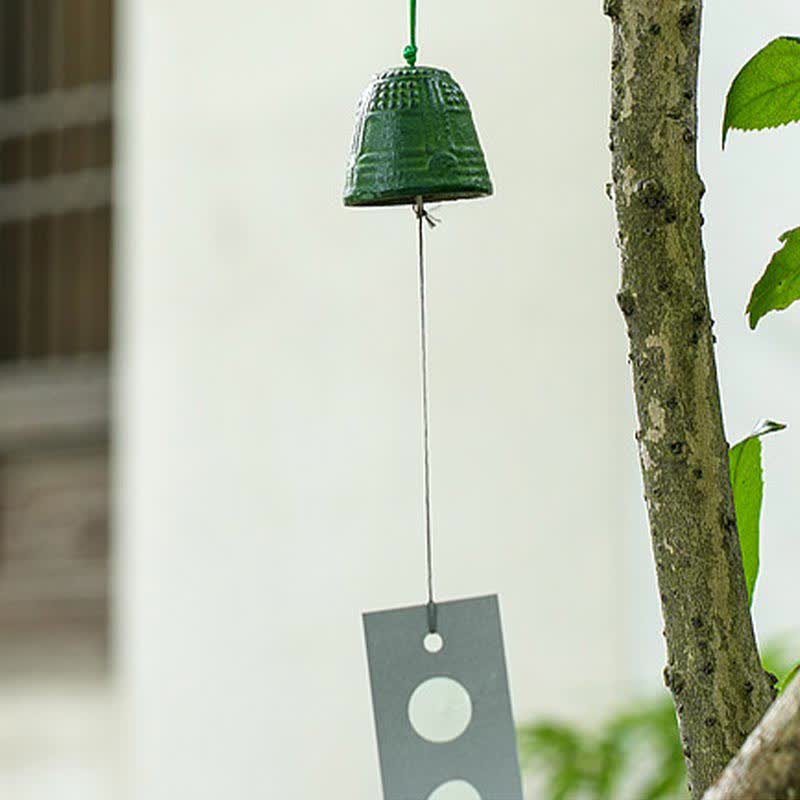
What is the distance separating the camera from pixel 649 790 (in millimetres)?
2107

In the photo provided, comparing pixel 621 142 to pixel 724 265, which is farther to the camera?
pixel 724 265

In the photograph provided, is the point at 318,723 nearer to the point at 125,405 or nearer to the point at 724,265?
the point at 125,405

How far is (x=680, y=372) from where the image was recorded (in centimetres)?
59

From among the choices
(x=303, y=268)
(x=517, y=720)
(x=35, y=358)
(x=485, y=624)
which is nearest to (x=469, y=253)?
(x=303, y=268)

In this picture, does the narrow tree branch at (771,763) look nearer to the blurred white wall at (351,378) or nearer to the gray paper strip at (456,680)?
the gray paper strip at (456,680)

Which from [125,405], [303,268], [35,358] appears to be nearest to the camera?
[303,268]

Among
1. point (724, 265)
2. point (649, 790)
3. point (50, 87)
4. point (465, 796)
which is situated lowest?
point (649, 790)

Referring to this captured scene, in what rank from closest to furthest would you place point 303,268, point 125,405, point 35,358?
point 303,268, point 125,405, point 35,358

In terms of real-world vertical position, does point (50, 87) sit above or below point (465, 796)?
above

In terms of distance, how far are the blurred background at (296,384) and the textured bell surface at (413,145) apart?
54.1 inches

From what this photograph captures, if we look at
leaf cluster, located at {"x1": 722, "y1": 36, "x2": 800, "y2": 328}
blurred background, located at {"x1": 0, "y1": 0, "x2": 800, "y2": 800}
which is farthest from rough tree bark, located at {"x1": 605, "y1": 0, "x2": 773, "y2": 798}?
blurred background, located at {"x1": 0, "y1": 0, "x2": 800, "y2": 800}

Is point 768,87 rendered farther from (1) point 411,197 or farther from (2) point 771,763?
(2) point 771,763

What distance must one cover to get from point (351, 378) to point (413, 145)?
5.90 ft

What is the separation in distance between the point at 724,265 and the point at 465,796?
4.94 feet
